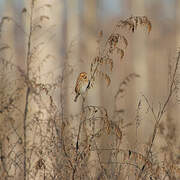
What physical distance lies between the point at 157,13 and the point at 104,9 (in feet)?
6.31

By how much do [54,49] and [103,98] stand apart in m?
12.3

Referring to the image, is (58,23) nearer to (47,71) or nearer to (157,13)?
(47,71)

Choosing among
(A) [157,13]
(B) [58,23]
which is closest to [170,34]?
(A) [157,13]

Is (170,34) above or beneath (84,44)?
above

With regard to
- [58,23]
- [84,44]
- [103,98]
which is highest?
[84,44]

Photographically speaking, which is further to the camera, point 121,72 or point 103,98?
point 121,72

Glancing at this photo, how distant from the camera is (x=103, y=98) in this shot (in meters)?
16.8

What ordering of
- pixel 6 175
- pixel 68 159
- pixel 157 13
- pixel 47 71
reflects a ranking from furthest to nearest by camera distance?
pixel 157 13, pixel 47 71, pixel 6 175, pixel 68 159

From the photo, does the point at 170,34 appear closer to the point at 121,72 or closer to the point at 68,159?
the point at 121,72

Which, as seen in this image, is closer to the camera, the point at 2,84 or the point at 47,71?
the point at 2,84

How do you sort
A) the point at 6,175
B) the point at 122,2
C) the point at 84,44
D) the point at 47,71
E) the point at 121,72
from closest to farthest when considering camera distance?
the point at 6,175 < the point at 47,71 < the point at 84,44 < the point at 122,2 < the point at 121,72

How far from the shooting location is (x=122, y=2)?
1789 centimetres

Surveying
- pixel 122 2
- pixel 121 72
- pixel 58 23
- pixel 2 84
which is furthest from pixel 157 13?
pixel 2 84

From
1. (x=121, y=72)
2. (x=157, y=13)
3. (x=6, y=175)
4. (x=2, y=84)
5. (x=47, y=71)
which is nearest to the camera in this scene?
(x=6, y=175)
